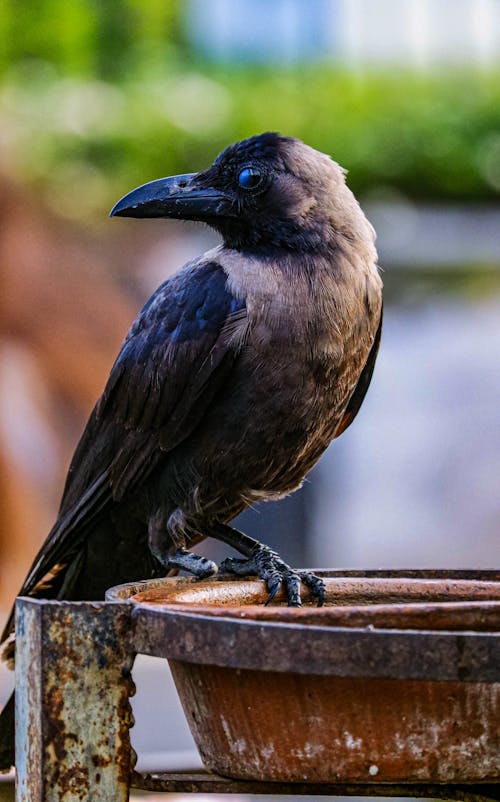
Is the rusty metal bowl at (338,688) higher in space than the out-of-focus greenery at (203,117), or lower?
lower

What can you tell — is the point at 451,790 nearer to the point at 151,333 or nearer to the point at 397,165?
the point at 151,333

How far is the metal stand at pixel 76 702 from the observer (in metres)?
2.05

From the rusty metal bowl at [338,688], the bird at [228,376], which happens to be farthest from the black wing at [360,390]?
the rusty metal bowl at [338,688]

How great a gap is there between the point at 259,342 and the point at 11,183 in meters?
6.22

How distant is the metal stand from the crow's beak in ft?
5.68

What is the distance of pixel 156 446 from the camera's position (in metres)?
3.51

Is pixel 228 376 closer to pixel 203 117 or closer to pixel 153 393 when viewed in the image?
pixel 153 393

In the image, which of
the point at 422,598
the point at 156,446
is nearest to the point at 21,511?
the point at 156,446

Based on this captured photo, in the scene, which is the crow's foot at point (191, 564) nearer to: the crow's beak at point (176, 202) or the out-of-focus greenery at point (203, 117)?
the crow's beak at point (176, 202)

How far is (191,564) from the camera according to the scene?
3.38m

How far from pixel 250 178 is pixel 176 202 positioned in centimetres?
23

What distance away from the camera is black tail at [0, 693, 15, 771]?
3035 mm

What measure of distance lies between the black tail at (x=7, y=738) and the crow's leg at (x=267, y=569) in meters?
0.69

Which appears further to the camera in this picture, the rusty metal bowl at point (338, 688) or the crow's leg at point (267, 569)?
the crow's leg at point (267, 569)
